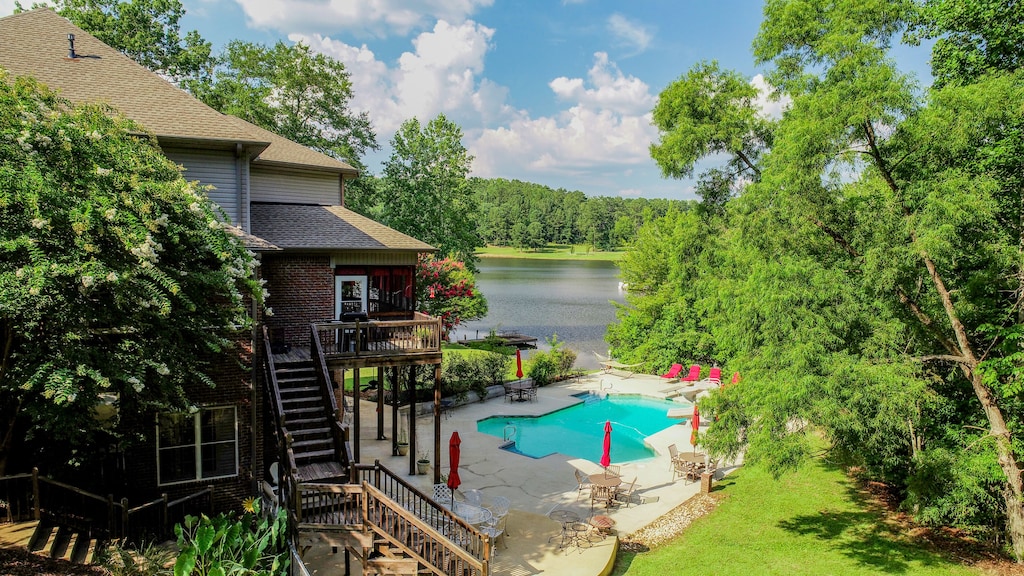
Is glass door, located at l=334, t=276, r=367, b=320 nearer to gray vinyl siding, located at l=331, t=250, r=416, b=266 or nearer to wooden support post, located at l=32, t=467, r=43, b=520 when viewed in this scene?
gray vinyl siding, located at l=331, t=250, r=416, b=266

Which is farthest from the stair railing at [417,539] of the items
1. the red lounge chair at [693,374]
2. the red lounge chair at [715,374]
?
the red lounge chair at [715,374]

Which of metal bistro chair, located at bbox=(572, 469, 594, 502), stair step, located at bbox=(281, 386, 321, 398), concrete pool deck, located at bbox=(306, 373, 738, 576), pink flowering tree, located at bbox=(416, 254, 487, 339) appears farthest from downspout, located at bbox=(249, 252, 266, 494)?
pink flowering tree, located at bbox=(416, 254, 487, 339)

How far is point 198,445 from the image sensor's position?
10930 millimetres

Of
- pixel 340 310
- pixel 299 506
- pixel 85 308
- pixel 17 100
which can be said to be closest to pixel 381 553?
pixel 299 506

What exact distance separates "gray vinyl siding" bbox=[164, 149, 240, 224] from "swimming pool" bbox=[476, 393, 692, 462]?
444 inches

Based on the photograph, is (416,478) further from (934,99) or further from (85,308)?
(934,99)

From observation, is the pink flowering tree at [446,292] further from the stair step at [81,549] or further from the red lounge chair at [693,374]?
the stair step at [81,549]

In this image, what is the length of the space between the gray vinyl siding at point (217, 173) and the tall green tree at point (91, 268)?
3.59m

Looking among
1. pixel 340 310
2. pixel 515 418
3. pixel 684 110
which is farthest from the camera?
pixel 515 418

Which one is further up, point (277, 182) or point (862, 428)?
point (277, 182)

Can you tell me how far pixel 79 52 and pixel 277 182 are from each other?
5.09m

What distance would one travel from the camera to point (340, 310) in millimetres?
14922

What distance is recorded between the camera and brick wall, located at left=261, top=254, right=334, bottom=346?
1373 centimetres

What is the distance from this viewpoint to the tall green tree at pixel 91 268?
22.2 ft
